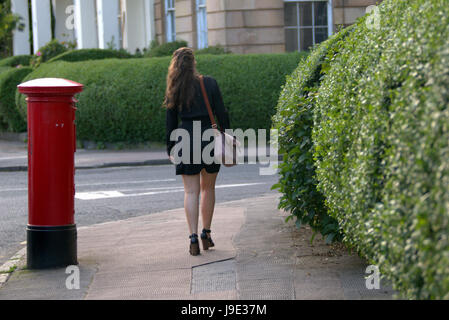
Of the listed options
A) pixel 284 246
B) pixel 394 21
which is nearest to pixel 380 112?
pixel 394 21

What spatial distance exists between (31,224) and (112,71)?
555 inches

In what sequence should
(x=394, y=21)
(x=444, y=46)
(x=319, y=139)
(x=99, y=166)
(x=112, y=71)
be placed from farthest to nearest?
(x=112, y=71) → (x=99, y=166) → (x=319, y=139) → (x=394, y=21) → (x=444, y=46)

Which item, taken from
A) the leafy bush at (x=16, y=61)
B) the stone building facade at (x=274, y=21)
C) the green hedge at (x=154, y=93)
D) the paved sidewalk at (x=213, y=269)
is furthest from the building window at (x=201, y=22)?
the paved sidewalk at (x=213, y=269)

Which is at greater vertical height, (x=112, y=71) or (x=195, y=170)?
(x=112, y=71)

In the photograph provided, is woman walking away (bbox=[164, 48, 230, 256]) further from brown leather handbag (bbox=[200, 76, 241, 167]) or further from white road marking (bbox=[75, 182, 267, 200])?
white road marking (bbox=[75, 182, 267, 200])

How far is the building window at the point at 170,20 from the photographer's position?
25.8m

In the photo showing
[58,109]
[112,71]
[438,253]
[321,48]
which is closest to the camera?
[438,253]

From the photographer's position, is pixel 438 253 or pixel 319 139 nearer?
pixel 438 253

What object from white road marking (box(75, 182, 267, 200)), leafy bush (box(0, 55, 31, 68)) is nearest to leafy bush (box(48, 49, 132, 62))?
leafy bush (box(0, 55, 31, 68))

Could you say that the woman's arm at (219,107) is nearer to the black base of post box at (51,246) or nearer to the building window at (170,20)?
the black base of post box at (51,246)

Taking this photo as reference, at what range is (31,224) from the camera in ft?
20.5

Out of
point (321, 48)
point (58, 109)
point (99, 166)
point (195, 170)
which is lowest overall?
point (99, 166)

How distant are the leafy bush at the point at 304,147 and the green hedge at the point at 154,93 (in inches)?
486

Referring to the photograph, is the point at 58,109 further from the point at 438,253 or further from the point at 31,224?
the point at 438,253
